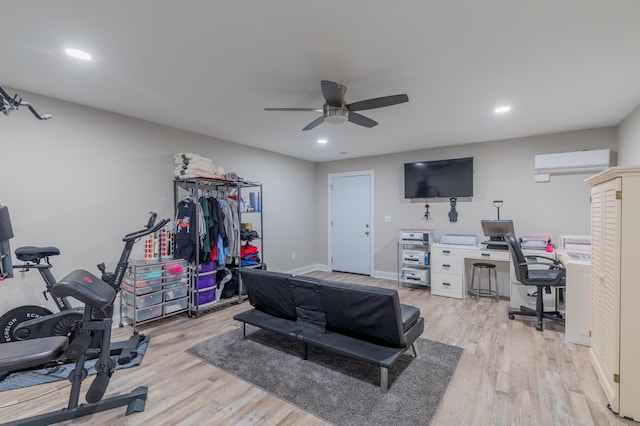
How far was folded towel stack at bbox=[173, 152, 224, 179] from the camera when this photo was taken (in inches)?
150

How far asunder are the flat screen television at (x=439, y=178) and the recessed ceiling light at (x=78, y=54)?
4618 mm

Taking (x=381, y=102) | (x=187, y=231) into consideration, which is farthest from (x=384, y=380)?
(x=187, y=231)

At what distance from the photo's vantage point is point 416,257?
5.04 m

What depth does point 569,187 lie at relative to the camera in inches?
166

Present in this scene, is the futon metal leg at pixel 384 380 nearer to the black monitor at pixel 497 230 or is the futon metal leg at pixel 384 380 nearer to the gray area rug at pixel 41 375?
the gray area rug at pixel 41 375

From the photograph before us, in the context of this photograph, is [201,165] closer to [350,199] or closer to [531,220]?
[350,199]

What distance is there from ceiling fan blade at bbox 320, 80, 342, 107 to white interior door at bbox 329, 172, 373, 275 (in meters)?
3.50

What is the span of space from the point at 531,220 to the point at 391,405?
151 inches

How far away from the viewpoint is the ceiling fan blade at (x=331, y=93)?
2.23 metres

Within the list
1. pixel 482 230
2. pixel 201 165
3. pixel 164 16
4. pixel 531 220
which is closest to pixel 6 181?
pixel 201 165

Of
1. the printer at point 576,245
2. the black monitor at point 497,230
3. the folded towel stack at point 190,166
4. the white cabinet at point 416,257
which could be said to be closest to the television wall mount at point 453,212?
the white cabinet at point 416,257

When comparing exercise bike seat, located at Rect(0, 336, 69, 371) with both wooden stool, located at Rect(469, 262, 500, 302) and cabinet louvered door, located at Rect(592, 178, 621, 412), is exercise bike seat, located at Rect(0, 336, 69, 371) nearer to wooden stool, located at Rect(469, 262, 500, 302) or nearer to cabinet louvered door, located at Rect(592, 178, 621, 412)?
cabinet louvered door, located at Rect(592, 178, 621, 412)

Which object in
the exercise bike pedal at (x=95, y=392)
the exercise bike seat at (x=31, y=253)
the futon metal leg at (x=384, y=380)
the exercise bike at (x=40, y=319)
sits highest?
the exercise bike seat at (x=31, y=253)

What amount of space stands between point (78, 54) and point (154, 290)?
241cm
